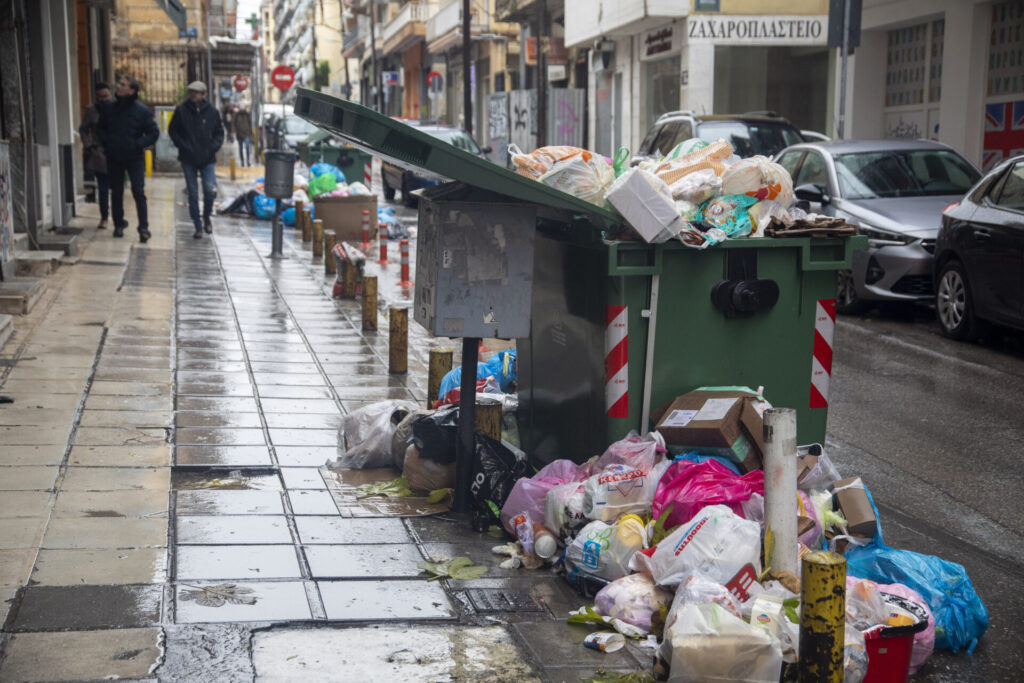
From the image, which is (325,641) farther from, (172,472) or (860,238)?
(860,238)

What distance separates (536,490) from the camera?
17.1 ft

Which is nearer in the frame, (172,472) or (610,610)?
(610,610)

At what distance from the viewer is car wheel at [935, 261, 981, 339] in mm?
10117

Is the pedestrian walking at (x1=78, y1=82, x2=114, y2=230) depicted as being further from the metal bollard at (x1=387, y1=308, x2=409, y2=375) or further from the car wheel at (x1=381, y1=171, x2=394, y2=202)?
the car wheel at (x1=381, y1=171, x2=394, y2=202)

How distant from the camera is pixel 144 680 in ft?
12.0

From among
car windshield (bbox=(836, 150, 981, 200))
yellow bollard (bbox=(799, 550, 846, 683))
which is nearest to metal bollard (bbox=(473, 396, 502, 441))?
yellow bollard (bbox=(799, 550, 846, 683))

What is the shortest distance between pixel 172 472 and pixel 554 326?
2016mm

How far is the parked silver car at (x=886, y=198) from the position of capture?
11.3 meters

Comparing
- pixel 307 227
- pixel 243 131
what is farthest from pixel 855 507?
pixel 243 131

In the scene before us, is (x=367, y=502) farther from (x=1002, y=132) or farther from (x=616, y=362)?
(x=1002, y=132)

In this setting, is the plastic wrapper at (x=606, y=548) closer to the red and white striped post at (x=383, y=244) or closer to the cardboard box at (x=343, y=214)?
the red and white striped post at (x=383, y=244)

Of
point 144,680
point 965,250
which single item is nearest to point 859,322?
point 965,250

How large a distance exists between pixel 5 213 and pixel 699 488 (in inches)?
299

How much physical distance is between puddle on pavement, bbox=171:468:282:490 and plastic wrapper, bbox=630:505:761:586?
2219 mm
